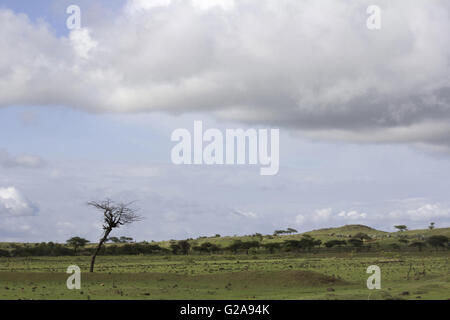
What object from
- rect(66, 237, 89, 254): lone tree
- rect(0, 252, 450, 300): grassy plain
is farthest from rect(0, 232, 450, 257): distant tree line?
rect(0, 252, 450, 300): grassy plain

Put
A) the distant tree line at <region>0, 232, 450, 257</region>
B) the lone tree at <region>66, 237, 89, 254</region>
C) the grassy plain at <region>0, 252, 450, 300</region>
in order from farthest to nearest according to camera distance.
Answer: the lone tree at <region>66, 237, 89, 254</region> < the distant tree line at <region>0, 232, 450, 257</region> < the grassy plain at <region>0, 252, 450, 300</region>

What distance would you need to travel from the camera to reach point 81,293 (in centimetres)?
3262

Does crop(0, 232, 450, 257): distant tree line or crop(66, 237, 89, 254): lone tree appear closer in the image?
crop(0, 232, 450, 257): distant tree line

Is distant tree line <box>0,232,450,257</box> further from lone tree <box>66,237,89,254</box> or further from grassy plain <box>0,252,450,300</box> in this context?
grassy plain <box>0,252,450,300</box>

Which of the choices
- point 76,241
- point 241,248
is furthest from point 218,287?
point 76,241

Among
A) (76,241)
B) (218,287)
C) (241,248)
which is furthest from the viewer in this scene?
(76,241)

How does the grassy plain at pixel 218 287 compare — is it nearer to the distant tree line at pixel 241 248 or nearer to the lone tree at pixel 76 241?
the distant tree line at pixel 241 248

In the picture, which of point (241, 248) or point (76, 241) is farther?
point (76, 241)

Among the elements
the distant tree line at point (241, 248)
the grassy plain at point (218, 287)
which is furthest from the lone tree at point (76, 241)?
the grassy plain at point (218, 287)

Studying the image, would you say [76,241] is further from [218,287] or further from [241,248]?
[218,287]

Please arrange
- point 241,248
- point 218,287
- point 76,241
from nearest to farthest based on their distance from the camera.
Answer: point 218,287 < point 241,248 < point 76,241
